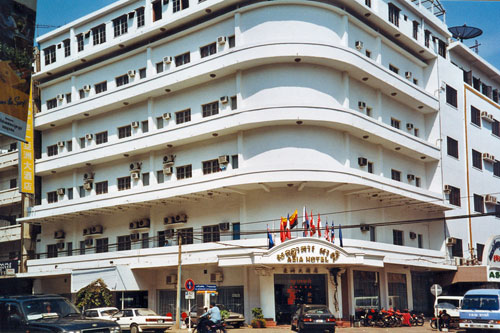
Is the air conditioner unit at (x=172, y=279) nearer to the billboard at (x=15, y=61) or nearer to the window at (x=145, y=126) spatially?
the window at (x=145, y=126)

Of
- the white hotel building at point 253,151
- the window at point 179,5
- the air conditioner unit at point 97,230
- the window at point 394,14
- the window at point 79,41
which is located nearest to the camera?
the white hotel building at point 253,151

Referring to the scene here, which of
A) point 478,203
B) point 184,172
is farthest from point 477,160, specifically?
point 184,172

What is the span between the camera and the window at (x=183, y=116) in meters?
37.9

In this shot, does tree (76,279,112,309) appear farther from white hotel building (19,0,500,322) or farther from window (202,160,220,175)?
window (202,160,220,175)

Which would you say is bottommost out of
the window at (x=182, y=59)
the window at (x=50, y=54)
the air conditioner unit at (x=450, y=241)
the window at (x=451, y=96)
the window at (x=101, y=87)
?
the air conditioner unit at (x=450, y=241)

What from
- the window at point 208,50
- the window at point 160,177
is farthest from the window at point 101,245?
the window at point 208,50

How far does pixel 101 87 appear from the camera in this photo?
42.9m

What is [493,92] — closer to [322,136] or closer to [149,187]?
[322,136]

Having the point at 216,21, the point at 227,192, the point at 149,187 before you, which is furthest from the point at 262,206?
the point at 216,21

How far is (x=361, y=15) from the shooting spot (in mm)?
37875

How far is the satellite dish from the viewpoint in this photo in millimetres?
49312

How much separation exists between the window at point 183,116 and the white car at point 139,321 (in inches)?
503

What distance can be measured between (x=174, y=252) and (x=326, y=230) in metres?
8.64

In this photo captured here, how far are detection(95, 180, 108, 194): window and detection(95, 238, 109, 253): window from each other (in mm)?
3130
